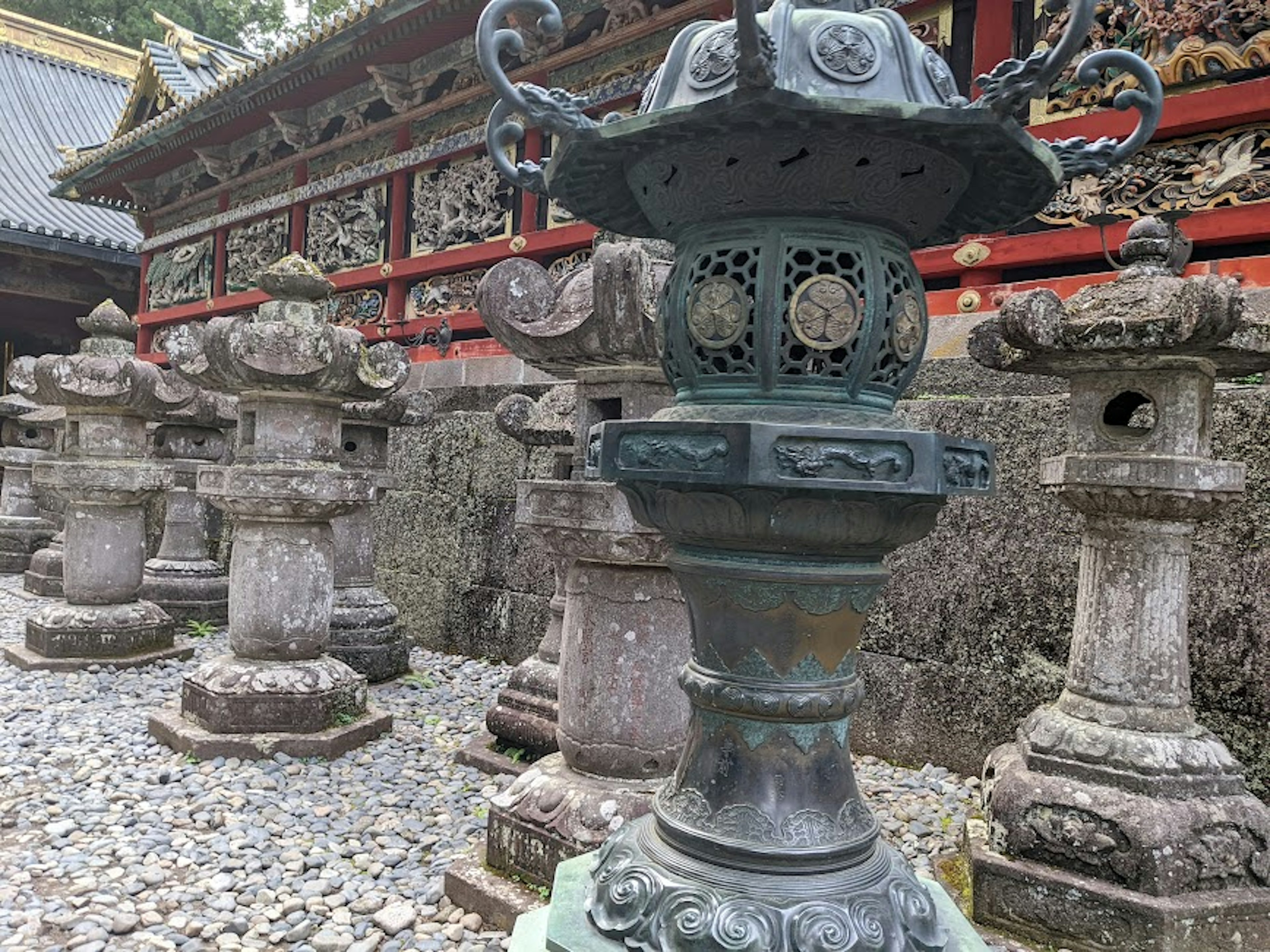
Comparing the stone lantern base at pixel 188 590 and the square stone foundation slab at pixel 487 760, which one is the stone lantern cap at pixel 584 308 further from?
the stone lantern base at pixel 188 590

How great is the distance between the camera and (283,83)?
7.74 m

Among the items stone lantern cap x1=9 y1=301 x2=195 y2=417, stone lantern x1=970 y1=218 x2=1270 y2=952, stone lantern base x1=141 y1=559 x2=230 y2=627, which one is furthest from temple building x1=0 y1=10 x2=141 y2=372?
stone lantern x1=970 y1=218 x2=1270 y2=952

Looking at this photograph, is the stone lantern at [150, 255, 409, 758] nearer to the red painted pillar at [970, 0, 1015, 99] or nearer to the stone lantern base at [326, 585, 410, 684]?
the stone lantern base at [326, 585, 410, 684]

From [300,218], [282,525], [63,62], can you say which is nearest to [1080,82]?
[282,525]

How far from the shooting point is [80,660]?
5.57 metres

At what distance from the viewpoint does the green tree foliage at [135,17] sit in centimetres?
2089

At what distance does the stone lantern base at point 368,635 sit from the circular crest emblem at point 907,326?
445cm

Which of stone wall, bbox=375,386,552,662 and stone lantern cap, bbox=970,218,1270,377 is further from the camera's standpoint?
stone wall, bbox=375,386,552,662

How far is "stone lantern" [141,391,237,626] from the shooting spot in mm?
7023

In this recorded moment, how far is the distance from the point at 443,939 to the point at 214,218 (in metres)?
9.74

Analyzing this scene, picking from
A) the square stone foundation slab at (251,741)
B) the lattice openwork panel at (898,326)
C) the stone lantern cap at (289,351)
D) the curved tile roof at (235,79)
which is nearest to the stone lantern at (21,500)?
the curved tile roof at (235,79)

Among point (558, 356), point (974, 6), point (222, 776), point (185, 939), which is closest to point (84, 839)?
point (222, 776)

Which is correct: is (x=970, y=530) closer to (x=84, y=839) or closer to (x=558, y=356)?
(x=558, y=356)

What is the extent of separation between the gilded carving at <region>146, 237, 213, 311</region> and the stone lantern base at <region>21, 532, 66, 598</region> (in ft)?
12.1
